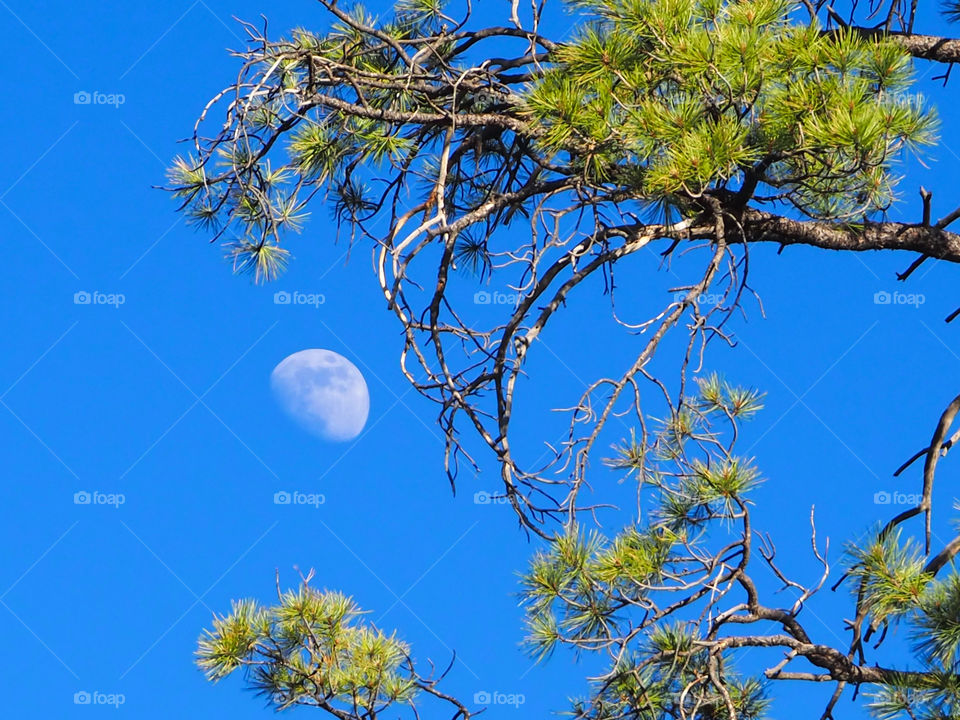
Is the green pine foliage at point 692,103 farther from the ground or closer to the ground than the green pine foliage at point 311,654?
farther from the ground

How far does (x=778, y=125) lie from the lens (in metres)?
3.25

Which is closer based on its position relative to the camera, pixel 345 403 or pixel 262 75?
pixel 262 75

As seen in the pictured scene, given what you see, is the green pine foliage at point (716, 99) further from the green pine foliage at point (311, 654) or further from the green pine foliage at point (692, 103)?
the green pine foliage at point (311, 654)

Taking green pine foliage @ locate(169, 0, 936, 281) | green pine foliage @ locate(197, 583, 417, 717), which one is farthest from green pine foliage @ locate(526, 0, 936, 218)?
green pine foliage @ locate(197, 583, 417, 717)

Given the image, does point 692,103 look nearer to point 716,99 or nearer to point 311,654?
point 716,99

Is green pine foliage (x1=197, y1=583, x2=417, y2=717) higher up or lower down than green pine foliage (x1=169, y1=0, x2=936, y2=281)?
lower down

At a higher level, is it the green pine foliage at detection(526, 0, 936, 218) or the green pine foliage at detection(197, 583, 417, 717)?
the green pine foliage at detection(526, 0, 936, 218)

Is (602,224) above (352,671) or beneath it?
above

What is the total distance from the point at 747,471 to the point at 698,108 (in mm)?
868

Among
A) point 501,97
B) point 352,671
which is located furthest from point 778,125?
point 352,671

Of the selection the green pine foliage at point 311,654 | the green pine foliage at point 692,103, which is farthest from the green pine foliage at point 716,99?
the green pine foliage at point 311,654

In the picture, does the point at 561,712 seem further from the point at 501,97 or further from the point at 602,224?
the point at 501,97

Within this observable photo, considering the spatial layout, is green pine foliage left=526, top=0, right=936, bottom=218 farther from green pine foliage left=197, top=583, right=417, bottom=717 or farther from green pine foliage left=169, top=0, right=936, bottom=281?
green pine foliage left=197, top=583, right=417, bottom=717

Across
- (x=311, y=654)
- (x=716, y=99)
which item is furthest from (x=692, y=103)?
(x=311, y=654)
